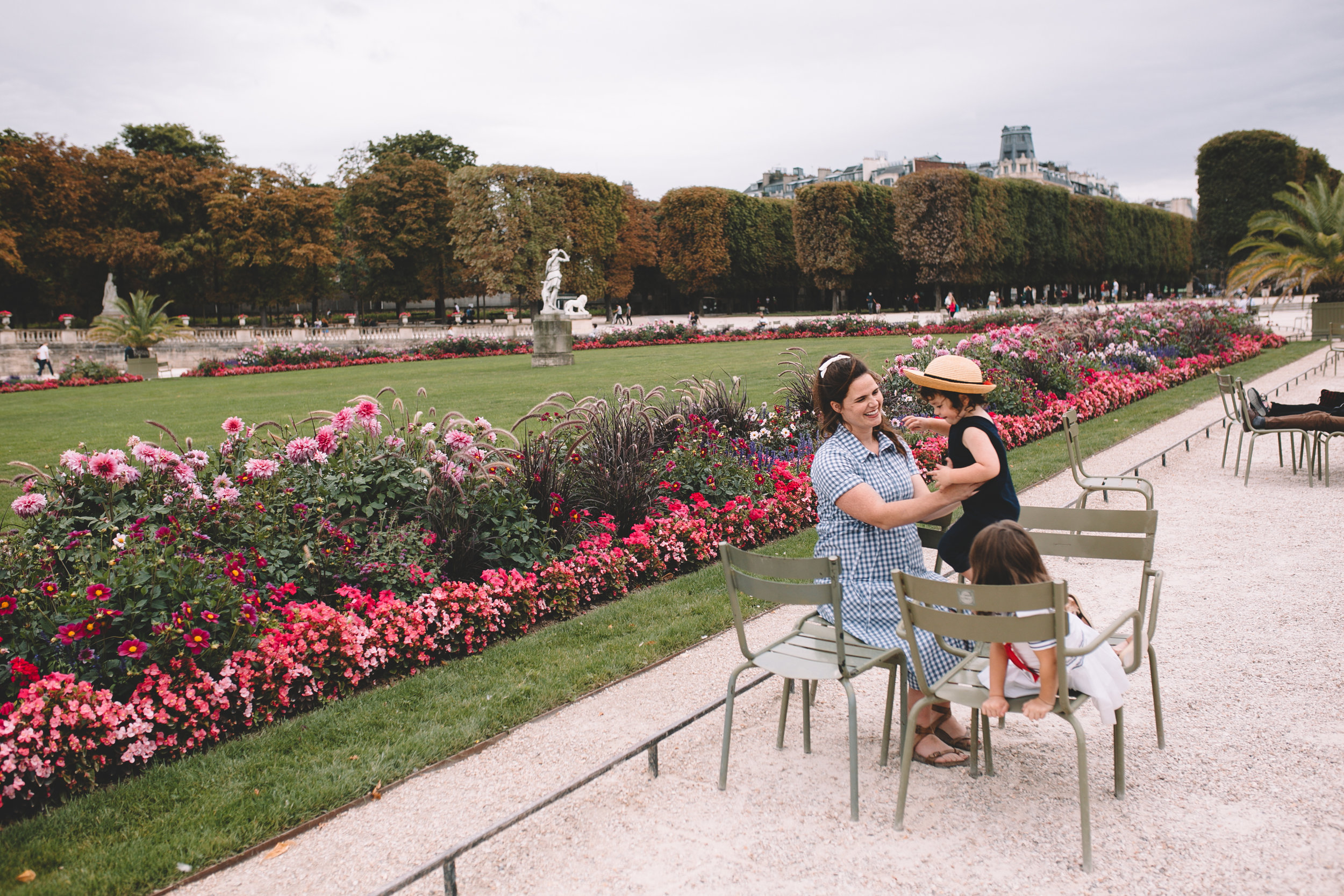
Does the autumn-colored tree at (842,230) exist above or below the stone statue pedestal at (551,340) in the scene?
above

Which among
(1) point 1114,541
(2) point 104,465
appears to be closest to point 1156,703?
(1) point 1114,541

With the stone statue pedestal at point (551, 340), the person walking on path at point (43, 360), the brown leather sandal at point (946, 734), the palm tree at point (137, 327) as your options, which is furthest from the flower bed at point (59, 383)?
the brown leather sandal at point (946, 734)

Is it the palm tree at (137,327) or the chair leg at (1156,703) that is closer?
the chair leg at (1156,703)

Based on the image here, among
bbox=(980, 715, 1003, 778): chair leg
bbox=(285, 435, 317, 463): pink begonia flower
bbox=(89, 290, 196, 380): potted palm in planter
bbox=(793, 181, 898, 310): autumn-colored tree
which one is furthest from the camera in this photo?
bbox=(793, 181, 898, 310): autumn-colored tree

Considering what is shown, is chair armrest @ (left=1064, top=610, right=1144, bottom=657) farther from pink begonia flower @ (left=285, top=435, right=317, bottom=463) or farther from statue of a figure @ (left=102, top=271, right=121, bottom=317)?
statue of a figure @ (left=102, top=271, right=121, bottom=317)

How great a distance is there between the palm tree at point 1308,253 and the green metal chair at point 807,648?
24.3 metres

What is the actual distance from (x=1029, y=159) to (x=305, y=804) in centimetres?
11496

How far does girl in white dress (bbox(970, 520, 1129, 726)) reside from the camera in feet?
8.20

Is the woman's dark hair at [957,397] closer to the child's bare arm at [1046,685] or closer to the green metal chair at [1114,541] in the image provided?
the green metal chair at [1114,541]

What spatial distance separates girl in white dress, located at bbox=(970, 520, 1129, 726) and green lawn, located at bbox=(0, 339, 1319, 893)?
1851 mm

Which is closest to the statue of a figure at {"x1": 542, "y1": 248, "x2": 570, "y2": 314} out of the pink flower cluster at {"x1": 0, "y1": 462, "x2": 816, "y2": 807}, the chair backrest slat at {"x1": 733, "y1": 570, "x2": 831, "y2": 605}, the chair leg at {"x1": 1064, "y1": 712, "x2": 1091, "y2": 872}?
the pink flower cluster at {"x1": 0, "y1": 462, "x2": 816, "y2": 807}

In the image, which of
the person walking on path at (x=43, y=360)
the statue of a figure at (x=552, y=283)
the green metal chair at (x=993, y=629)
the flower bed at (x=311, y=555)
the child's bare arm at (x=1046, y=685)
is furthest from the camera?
the person walking on path at (x=43, y=360)

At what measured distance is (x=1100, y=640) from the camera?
2.53m

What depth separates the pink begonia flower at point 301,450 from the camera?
4840 mm
